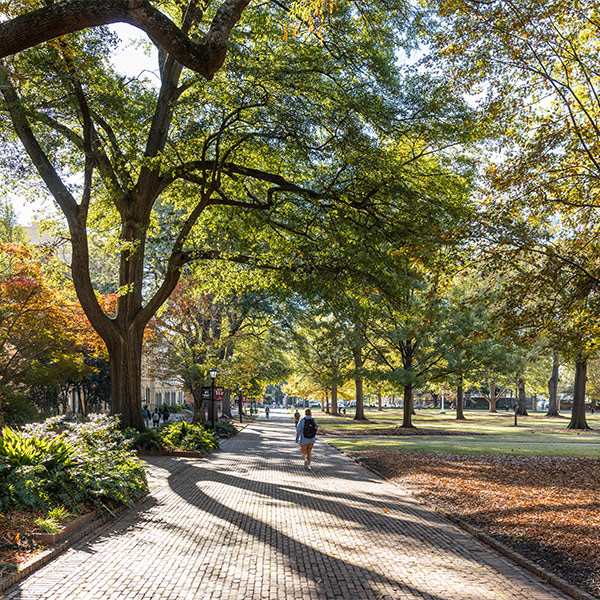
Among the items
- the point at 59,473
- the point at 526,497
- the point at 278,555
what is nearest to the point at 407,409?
the point at 526,497

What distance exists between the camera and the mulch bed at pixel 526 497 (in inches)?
282

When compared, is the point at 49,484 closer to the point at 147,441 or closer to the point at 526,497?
the point at 526,497

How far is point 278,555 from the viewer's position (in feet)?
23.2

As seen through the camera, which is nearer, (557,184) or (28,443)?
(28,443)

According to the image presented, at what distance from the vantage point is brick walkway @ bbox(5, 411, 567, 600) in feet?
19.0

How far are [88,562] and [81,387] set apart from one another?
140 ft

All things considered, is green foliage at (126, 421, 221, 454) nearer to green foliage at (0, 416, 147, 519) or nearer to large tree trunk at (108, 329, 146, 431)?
large tree trunk at (108, 329, 146, 431)

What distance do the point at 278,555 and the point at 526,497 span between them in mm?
6235

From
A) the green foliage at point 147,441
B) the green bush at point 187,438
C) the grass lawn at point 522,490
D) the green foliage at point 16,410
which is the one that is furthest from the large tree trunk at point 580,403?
the green foliage at point 16,410

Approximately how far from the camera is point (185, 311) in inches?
1291

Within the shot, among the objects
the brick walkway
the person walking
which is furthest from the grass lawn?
the person walking

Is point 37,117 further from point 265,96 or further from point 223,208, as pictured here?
point 223,208

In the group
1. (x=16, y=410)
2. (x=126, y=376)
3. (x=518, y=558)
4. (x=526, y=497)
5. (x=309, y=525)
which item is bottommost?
(x=16, y=410)

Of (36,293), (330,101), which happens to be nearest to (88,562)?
(330,101)
